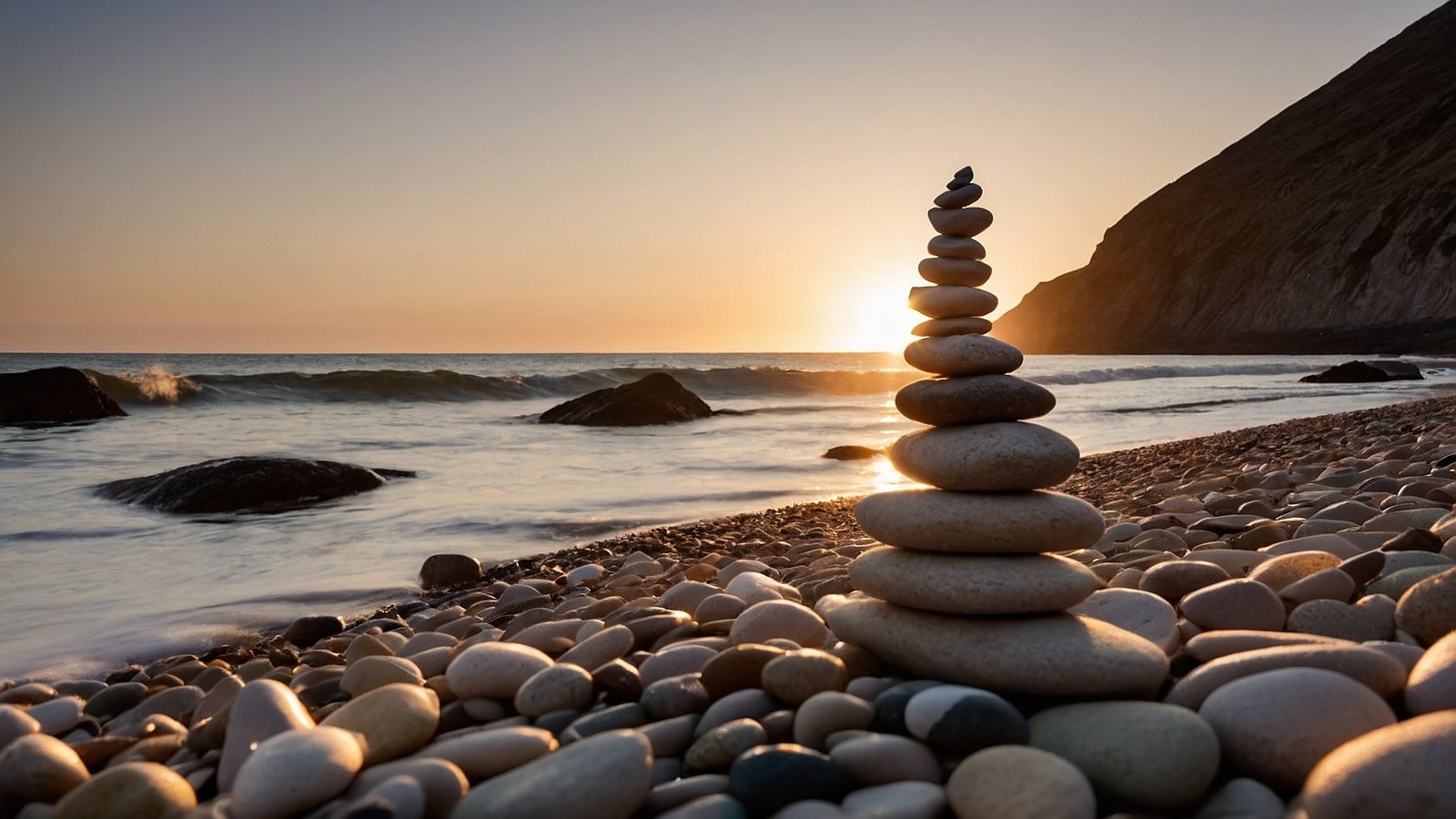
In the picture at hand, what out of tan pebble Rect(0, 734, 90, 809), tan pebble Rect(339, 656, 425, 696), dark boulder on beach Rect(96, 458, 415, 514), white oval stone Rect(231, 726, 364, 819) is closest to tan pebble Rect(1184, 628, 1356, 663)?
white oval stone Rect(231, 726, 364, 819)

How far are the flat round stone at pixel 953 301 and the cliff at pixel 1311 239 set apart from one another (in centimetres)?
5754

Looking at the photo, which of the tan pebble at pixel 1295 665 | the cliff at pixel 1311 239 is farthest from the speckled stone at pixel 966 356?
the cliff at pixel 1311 239

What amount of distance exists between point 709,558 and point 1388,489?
3820mm

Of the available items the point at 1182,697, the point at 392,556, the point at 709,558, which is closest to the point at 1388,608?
the point at 1182,697

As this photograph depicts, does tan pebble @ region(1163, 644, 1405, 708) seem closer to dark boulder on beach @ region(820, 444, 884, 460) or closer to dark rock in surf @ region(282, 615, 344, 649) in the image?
dark rock in surf @ region(282, 615, 344, 649)

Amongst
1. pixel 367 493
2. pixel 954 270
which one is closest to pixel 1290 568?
pixel 954 270

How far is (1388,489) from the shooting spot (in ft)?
16.2

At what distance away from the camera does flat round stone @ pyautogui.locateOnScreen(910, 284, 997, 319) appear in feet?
9.69

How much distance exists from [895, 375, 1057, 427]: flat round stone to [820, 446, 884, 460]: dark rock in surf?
9.40m

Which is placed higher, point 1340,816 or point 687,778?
point 1340,816

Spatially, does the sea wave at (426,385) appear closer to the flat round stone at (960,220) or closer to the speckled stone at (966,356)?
the flat round stone at (960,220)

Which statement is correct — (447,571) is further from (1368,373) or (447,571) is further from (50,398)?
(1368,373)

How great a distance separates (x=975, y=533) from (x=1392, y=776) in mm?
1208

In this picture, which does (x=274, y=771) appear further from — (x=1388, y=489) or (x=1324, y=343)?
(x=1324, y=343)
